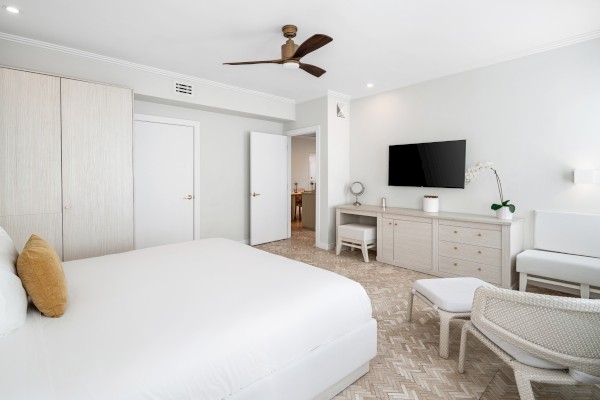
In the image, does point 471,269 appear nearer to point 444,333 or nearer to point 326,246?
point 444,333

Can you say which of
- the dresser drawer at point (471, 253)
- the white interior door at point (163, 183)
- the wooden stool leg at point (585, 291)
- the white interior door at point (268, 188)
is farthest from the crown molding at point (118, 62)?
the wooden stool leg at point (585, 291)

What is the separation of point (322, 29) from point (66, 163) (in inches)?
115

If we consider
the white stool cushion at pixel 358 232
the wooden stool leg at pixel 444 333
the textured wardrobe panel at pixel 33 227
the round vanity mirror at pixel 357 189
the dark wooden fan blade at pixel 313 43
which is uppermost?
the dark wooden fan blade at pixel 313 43

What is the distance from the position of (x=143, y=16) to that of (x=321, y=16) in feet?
5.26

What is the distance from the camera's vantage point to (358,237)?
4410 mm

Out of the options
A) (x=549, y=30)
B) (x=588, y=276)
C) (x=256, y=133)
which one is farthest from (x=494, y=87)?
(x=256, y=133)

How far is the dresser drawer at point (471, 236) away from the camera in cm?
323

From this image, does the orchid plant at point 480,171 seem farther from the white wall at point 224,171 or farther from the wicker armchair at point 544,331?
the white wall at point 224,171

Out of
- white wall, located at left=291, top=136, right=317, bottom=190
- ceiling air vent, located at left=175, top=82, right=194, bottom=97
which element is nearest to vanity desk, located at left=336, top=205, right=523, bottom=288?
ceiling air vent, located at left=175, top=82, right=194, bottom=97

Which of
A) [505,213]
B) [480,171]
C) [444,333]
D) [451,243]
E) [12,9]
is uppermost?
[12,9]

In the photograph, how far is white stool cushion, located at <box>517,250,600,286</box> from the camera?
2662 millimetres

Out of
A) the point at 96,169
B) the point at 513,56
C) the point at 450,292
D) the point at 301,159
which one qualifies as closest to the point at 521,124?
the point at 513,56

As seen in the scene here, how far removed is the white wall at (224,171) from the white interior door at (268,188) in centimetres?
18

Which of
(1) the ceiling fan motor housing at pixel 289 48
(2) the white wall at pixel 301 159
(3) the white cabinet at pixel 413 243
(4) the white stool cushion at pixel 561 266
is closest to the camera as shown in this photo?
(4) the white stool cushion at pixel 561 266
